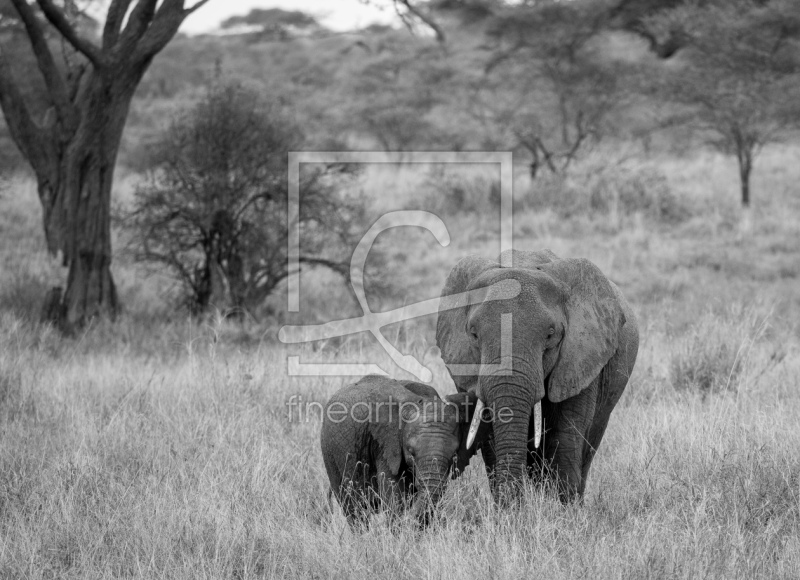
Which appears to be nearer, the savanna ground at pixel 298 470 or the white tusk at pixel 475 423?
the savanna ground at pixel 298 470

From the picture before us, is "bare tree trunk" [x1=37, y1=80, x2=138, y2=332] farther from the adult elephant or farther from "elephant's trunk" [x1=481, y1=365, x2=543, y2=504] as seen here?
"elephant's trunk" [x1=481, y1=365, x2=543, y2=504]

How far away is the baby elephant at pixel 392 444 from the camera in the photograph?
4.64 meters

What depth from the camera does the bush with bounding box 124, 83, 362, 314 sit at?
1172cm

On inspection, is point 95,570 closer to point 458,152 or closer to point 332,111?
point 458,152

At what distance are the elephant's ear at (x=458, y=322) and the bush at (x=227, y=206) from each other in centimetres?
667

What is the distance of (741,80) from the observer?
19.9 m

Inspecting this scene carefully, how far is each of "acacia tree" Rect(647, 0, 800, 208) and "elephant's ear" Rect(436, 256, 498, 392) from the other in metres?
13.0

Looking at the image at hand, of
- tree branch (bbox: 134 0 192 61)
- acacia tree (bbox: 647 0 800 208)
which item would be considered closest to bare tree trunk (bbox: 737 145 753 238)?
acacia tree (bbox: 647 0 800 208)

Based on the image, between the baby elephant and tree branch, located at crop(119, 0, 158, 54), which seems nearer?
the baby elephant

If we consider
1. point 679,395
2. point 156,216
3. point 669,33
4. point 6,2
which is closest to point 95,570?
point 679,395

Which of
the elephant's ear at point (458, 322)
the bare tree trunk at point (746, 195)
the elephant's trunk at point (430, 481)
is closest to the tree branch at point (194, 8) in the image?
the elephant's ear at point (458, 322)

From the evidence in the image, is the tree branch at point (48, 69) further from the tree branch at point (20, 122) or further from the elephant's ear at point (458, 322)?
the elephant's ear at point (458, 322)

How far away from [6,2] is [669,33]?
812 inches

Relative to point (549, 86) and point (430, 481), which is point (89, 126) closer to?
point (430, 481)
